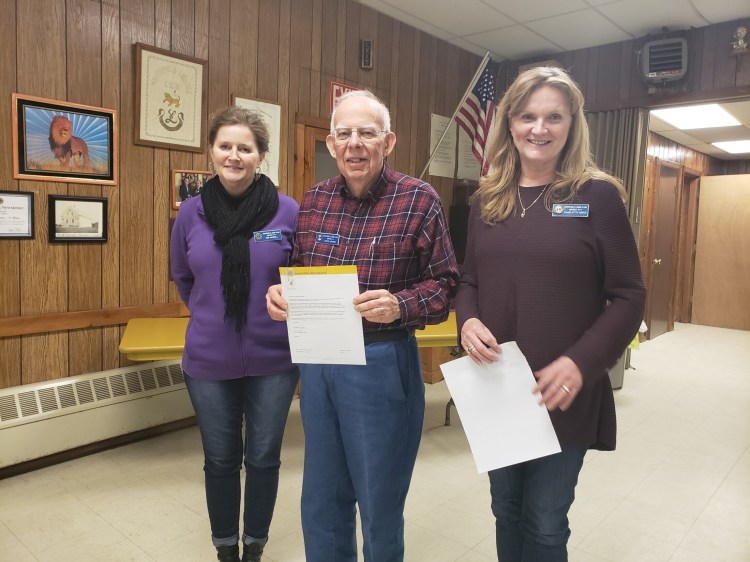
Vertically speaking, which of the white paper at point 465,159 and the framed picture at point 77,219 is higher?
the white paper at point 465,159

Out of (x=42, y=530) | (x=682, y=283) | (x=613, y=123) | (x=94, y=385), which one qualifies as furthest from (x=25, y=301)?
(x=682, y=283)

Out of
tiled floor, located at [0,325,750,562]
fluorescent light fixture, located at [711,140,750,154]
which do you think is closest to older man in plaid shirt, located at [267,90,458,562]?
tiled floor, located at [0,325,750,562]

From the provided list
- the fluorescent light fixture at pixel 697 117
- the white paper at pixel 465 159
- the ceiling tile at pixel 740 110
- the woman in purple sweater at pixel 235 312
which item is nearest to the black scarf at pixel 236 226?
the woman in purple sweater at pixel 235 312

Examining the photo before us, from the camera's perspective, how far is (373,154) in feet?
4.54

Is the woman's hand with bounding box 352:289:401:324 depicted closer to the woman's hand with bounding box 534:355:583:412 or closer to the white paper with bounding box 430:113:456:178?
the woman's hand with bounding box 534:355:583:412

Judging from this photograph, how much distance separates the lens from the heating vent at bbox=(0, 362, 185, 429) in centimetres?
267

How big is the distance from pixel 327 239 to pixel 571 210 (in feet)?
1.88

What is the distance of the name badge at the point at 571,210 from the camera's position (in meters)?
1.21

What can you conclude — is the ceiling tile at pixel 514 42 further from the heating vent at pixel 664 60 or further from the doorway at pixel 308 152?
the doorway at pixel 308 152

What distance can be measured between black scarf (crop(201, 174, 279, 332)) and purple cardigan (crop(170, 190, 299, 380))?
0.07 ft

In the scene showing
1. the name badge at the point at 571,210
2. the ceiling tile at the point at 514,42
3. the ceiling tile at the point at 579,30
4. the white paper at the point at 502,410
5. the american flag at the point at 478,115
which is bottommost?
the white paper at the point at 502,410

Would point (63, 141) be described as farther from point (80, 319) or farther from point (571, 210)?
point (571, 210)

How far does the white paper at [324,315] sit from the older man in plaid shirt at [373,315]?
0.04m

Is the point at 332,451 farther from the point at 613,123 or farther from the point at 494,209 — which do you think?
the point at 613,123
